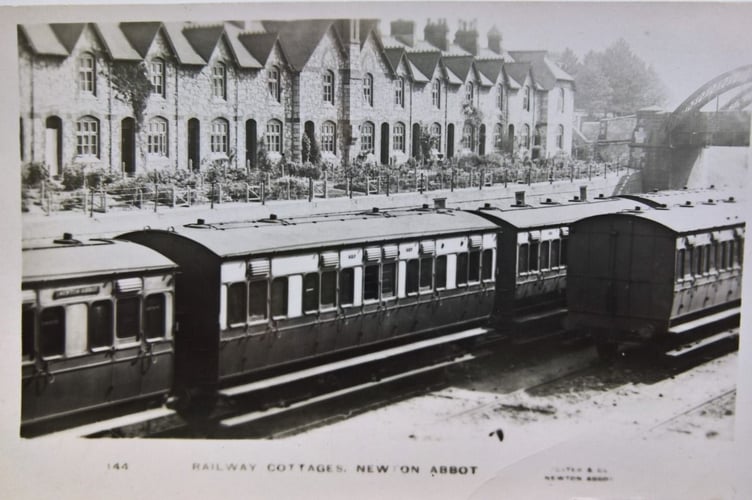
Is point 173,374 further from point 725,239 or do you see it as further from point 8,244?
point 725,239

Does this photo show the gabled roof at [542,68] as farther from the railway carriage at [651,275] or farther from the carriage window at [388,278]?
the carriage window at [388,278]

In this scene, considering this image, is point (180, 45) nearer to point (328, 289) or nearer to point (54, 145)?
point (54, 145)

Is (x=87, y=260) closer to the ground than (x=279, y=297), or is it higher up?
higher up

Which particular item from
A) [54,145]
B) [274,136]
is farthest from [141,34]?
[274,136]

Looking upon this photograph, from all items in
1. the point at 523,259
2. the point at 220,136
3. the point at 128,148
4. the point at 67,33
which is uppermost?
the point at 67,33

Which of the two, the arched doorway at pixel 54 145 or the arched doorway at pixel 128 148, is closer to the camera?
the arched doorway at pixel 54 145

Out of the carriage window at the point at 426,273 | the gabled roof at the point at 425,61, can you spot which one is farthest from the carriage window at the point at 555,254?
the gabled roof at the point at 425,61
